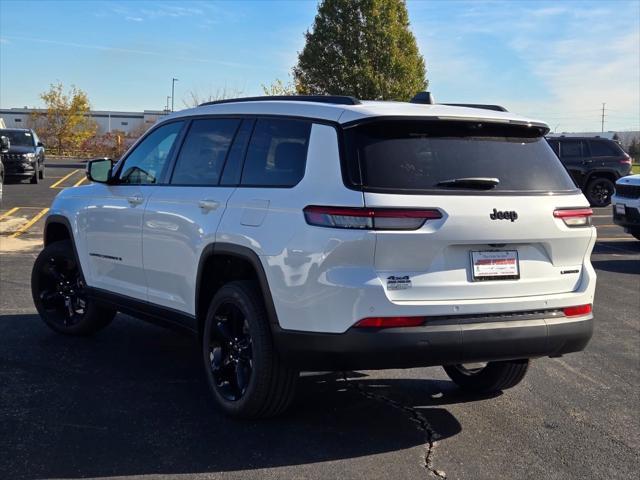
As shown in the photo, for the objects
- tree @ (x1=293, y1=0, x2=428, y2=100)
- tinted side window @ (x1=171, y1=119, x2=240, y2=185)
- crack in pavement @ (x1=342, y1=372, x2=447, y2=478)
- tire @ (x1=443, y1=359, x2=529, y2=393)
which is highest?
tree @ (x1=293, y1=0, x2=428, y2=100)

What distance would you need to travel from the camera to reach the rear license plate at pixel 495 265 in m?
3.96

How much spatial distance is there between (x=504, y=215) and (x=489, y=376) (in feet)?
5.05

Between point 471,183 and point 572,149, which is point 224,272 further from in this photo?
point 572,149

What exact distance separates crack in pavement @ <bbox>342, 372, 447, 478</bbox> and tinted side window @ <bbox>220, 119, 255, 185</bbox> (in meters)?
1.70

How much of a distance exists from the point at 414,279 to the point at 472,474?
3.38 ft

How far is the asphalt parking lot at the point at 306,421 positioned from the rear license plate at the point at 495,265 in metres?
0.97

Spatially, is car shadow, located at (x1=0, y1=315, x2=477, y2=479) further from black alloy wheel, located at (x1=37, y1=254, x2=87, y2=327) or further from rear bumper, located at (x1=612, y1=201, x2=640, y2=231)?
rear bumper, located at (x1=612, y1=201, x2=640, y2=231)

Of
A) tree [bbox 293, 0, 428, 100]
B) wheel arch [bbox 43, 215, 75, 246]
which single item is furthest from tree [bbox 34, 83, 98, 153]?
wheel arch [bbox 43, 215, 75, 246]

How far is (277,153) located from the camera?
14.3 ft

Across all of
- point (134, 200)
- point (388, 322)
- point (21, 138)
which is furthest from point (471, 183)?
point (21, 138)

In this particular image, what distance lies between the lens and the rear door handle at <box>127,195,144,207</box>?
5352 millimetres

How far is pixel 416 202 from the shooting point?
149 inches

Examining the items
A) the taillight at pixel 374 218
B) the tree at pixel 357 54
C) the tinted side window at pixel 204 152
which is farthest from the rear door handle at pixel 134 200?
the tree at pixel 357 54

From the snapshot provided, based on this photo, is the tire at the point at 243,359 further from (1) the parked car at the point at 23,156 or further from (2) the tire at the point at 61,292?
(1) the parked car at the point at 23,156
